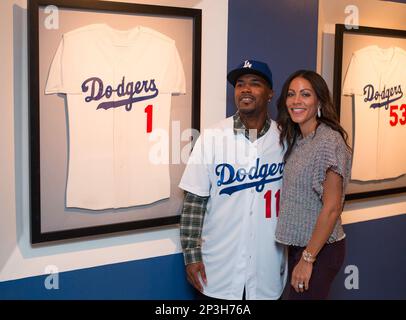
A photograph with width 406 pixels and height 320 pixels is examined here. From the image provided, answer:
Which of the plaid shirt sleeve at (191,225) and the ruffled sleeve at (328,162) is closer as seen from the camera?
the ruffled sleeve at (328,162)

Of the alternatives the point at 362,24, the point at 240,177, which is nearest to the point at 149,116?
Answer: the point at 240,177

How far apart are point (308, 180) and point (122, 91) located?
760 mm

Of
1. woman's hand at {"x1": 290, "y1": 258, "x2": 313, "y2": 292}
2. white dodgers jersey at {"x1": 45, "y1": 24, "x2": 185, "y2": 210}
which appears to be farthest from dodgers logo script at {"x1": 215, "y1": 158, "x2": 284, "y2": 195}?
woman's hand at {"x1": 290, "y1": 258, "x2": 313, "y2": 292}

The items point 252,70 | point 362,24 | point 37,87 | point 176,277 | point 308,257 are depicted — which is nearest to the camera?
point 37,87

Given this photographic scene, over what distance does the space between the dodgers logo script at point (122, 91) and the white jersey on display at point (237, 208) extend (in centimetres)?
29

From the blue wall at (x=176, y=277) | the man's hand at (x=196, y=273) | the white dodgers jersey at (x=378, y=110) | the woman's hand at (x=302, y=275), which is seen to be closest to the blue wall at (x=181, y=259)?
the blue wall at (x=176, y=277)

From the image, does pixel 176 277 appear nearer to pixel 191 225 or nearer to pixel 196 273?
pixel 196 273

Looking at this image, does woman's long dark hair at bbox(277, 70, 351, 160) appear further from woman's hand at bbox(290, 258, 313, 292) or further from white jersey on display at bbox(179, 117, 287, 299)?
woman's hand at bbox(290, 258, 313, 292)

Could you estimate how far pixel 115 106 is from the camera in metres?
1.82

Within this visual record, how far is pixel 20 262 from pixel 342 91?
1704 millimetres

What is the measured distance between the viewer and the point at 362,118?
2564 millimetres

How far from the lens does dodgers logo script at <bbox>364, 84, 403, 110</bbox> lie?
256 centimetres

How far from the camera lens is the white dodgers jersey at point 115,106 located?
174cm

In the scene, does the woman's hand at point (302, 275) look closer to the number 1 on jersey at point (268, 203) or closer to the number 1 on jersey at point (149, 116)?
the number 1 on jersey at point (268, 203)
